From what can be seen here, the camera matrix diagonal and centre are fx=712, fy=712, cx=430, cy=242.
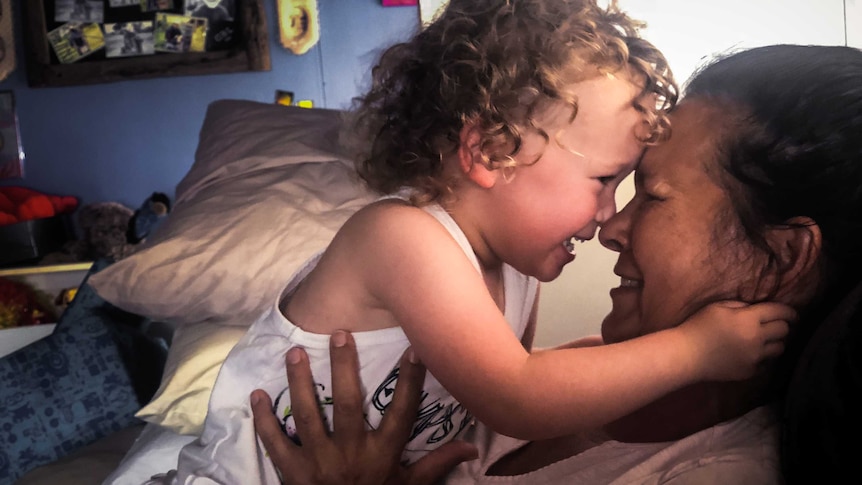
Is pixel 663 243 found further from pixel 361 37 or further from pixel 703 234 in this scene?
pixel 361 37

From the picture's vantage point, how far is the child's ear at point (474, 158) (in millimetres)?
652

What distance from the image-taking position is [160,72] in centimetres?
196

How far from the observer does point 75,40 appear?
6.50 ft

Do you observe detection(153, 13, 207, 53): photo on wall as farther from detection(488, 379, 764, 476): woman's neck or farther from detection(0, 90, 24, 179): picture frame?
detection(488, 379, 764, 476): woman's neck

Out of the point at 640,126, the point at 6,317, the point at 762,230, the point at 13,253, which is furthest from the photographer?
the point at 13,253

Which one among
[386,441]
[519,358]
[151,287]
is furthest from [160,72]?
[519,358]

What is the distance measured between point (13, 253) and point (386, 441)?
1626mm

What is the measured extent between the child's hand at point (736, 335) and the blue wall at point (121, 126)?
5.18 ft

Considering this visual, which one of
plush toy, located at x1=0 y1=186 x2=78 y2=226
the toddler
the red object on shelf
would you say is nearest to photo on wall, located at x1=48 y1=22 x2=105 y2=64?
plush toy, located at x1=0 y1=186 x2=78 y2=226

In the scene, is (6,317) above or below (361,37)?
below

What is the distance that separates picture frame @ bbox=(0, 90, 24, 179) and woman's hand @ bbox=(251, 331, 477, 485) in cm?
178

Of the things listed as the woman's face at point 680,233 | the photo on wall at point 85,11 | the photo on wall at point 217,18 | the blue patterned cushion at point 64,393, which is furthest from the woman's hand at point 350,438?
the photo on wall at point 85,11

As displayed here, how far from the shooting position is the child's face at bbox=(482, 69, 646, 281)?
598 millimetres

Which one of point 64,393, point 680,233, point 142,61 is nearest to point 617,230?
point 680,233
